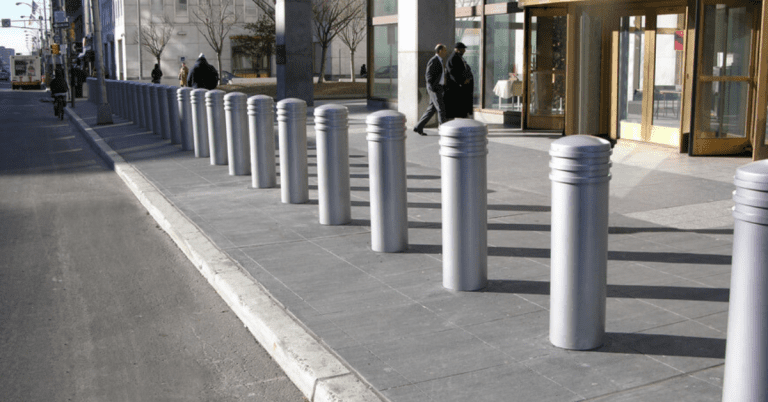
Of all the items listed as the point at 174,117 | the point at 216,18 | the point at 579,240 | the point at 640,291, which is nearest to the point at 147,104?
the point at 174,117

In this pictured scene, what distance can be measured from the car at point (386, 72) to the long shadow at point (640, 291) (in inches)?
715

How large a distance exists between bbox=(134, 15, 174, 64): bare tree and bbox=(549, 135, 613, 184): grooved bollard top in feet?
206

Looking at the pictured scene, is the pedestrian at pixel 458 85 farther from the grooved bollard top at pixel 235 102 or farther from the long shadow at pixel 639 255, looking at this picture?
the long shadow at pixel 639 255

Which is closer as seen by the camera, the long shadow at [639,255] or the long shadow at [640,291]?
the long shadow at [640,291]

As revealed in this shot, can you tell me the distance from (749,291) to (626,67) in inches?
492

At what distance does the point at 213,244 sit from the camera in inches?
289

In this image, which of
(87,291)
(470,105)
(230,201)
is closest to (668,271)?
(87,291)

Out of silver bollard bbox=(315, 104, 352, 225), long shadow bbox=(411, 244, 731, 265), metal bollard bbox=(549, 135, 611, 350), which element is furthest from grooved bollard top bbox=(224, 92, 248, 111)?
metal bollard bbox=(549, 135, 611, 350)

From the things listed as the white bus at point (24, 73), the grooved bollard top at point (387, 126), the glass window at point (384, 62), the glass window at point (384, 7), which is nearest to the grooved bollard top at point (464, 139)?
the grooved bollard top at point (387, 126)

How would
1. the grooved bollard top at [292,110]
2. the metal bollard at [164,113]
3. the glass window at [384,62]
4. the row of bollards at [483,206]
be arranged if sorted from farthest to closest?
the glass window at [384,62]
the metal bollard at [164,113]
the grooved bollard top at [292,110]
the row of bollards at [483,206]

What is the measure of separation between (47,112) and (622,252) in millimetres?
30616

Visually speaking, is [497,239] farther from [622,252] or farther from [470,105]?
[470,105]

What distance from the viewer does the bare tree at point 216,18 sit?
63669 mm

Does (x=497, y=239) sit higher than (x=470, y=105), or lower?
lower
